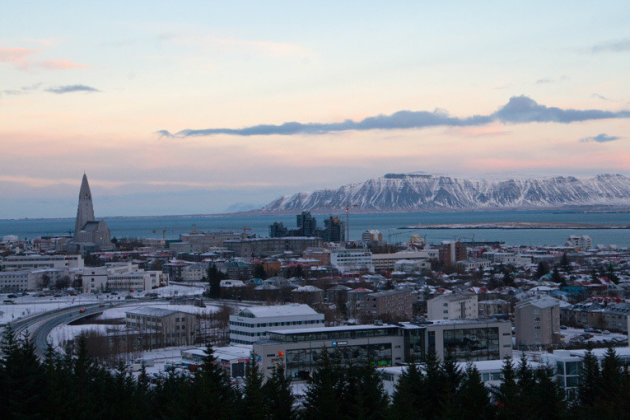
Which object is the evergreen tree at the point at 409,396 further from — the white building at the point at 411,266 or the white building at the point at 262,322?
the white building at the point at 411,266

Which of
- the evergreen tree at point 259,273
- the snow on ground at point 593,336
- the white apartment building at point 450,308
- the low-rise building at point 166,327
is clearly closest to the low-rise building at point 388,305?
the white apartment building at point 450,308

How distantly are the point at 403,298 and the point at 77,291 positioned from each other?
47.7ft

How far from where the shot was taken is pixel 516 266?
38094 millimetres

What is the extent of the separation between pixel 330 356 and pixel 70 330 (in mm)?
9151

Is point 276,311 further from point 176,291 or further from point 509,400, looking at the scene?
point 176,291

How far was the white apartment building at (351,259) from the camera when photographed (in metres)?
39.7

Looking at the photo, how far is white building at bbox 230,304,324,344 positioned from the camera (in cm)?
1673

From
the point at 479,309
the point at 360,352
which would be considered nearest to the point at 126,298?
the point at 479,309

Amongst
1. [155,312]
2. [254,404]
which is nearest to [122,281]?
[155,312]

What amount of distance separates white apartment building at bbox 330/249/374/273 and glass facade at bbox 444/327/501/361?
25.0 metres

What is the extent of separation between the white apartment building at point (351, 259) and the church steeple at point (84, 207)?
2163 cm

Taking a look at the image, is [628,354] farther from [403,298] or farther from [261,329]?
[403,298]

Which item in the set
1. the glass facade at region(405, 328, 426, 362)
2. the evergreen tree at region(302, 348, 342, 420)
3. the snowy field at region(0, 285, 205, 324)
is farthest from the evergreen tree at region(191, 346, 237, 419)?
the snowy field at region(0, 285, 205, 324)

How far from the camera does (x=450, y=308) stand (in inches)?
794
